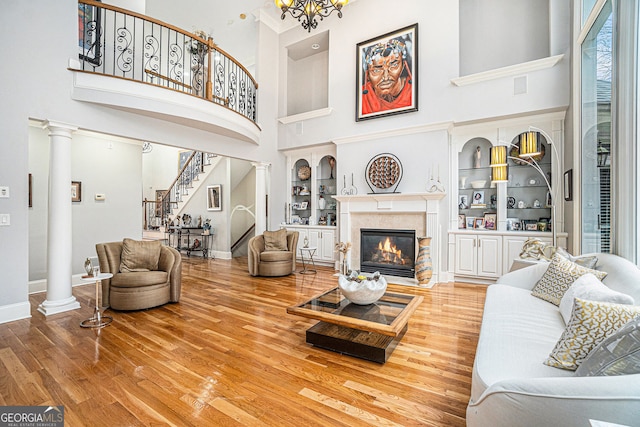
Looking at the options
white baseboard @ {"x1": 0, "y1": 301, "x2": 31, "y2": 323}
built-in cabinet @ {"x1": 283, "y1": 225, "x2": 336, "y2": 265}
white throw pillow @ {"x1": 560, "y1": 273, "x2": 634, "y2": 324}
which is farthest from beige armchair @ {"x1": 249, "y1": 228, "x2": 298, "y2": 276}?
white throw pillow @ {"x1": 560, "y1": 273, "x2": 634, "y2": 324}

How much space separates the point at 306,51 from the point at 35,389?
7.87 metres

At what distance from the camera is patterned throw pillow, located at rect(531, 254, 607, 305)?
244cm

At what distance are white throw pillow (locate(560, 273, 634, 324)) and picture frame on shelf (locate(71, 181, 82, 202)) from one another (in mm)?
7057

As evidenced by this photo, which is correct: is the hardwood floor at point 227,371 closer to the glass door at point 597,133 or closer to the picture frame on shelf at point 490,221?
the glass door at point 597,133

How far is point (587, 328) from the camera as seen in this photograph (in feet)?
4.62

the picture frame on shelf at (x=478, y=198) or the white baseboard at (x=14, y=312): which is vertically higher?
the picture frame on shelf at (x=478, y=198)

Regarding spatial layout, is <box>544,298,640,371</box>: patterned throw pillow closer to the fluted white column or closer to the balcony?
the balcony

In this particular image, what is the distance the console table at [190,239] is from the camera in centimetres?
834

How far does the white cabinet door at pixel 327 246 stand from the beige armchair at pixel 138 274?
3.40 m

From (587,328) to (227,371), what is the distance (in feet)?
7.73

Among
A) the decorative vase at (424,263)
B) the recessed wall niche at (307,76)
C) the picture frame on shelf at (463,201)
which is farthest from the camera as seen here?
the recessed wall niche at (307,76)

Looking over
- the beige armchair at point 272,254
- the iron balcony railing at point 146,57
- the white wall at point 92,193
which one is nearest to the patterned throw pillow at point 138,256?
the beige armchair at point 272,254

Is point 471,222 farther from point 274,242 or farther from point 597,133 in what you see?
point 274,242

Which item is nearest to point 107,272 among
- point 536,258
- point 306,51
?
point 536,258
